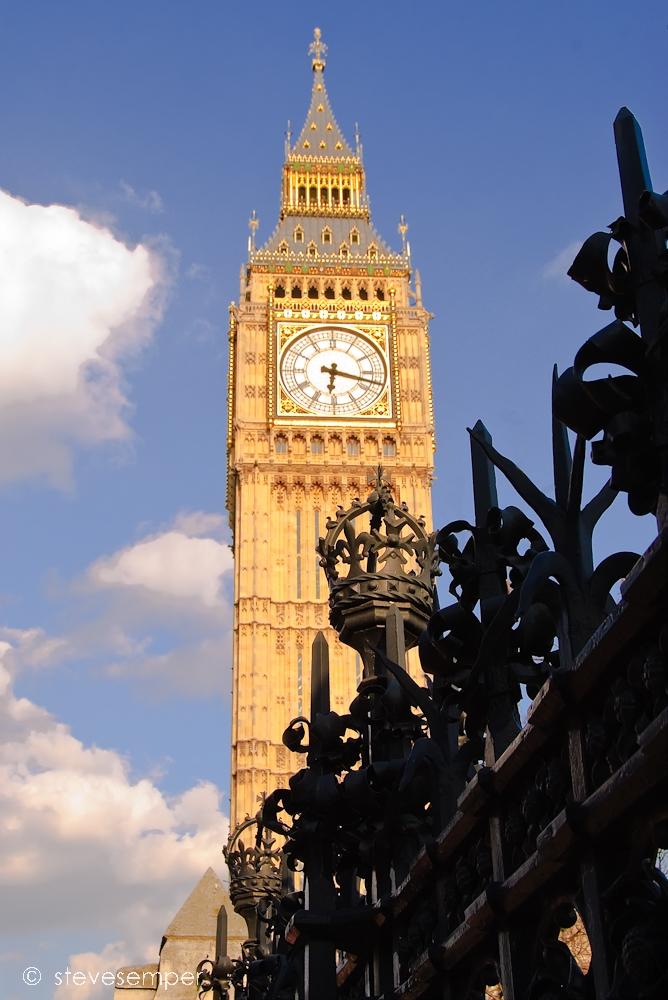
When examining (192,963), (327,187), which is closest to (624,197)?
(192,963)

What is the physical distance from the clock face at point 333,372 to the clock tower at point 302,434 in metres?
0.05

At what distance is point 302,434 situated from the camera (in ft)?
152

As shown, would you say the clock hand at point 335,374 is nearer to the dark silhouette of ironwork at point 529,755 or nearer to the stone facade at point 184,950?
the stone facade at point 184,950

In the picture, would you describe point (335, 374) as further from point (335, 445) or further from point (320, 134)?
point (320, 134)

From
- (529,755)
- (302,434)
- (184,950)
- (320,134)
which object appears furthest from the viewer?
(320,134)

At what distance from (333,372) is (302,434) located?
2458 millimetres

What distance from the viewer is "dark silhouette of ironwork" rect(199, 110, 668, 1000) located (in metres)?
3.02

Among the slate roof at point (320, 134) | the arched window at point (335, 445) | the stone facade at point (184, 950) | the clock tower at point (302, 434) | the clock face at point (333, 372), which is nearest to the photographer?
the stone facade at point (184, 950)

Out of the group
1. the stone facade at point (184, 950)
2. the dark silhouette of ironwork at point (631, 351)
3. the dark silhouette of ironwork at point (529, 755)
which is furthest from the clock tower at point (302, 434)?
the dark silhouette of ironwork at point (631, 351)

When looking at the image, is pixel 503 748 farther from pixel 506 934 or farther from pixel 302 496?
pixel 302 496

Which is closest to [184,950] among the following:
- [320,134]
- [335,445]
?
[335,445]

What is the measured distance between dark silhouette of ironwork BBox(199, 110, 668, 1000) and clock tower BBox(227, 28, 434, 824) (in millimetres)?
35323

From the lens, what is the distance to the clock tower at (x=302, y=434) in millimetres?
43156

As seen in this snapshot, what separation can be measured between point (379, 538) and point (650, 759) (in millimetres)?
4350
